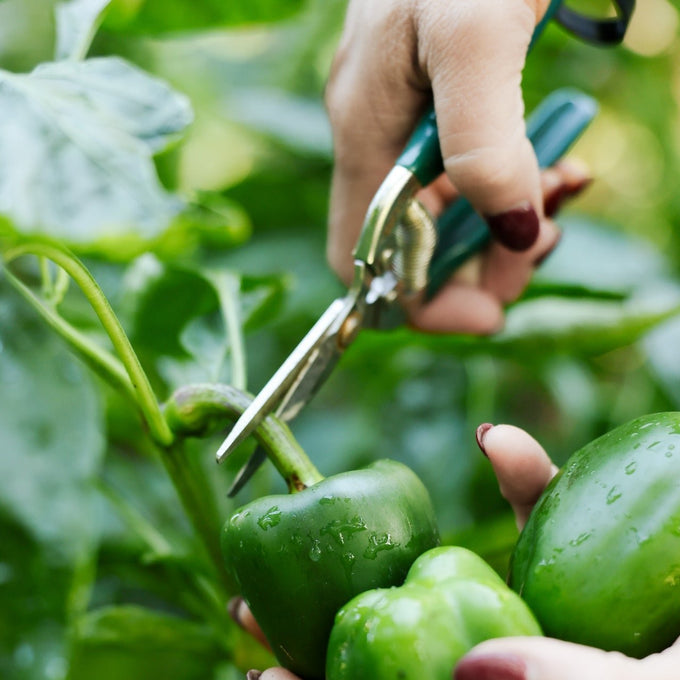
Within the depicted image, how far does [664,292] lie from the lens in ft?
3.38

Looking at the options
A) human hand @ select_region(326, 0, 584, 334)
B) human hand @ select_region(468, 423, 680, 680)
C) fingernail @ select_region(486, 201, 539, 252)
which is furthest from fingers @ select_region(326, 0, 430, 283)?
human hand @ select_region(468, 423, 680, 680)

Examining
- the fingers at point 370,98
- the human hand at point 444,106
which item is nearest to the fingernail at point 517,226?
the human hand at point 444,106

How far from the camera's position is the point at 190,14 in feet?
2.92

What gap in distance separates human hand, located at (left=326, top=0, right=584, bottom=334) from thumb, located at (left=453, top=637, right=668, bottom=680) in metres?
0.36

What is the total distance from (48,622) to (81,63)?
1.57 ft

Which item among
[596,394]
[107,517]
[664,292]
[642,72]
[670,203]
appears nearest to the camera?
[107,517]

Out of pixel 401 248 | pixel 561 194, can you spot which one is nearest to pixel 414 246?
pixel 401 248

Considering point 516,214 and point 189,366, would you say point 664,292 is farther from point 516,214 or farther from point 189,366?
point 189,366

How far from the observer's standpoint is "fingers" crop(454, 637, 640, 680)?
0.34 m

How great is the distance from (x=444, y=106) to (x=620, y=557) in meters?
0.33

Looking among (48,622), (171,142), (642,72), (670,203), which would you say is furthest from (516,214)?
(642,72)

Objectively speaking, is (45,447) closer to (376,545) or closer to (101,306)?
(101,306)

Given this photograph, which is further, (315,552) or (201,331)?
(201,331)

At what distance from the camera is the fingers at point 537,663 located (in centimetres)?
34
